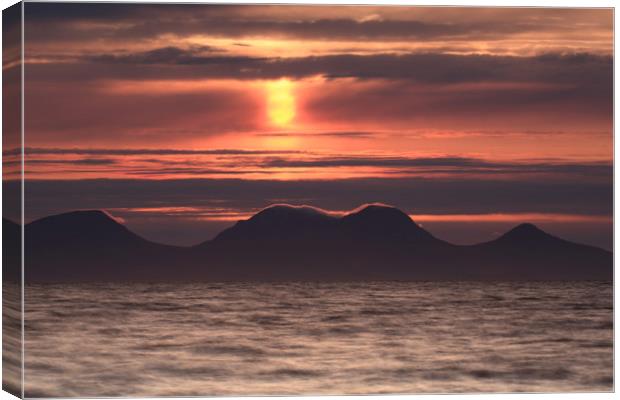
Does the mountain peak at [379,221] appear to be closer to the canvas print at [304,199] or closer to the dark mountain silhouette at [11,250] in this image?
the canvas print at [304,199]

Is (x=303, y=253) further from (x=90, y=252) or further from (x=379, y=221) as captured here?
(x=90, y=252)

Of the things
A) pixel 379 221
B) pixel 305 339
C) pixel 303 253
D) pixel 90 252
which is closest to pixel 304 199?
pixel 303 253

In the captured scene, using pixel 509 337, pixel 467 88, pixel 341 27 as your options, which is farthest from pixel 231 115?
pixel 509 337

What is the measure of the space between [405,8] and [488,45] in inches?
23.2

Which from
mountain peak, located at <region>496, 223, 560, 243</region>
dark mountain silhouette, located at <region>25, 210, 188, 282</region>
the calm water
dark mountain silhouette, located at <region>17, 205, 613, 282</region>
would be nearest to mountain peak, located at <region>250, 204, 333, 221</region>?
dark mountain silhouette, located at <region>17, 205, 613, 282</region>

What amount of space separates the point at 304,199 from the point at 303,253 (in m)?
0.35

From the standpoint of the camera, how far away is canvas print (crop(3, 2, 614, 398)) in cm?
788

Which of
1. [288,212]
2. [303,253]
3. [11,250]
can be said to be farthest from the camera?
[303,253]

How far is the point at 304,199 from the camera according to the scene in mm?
8078

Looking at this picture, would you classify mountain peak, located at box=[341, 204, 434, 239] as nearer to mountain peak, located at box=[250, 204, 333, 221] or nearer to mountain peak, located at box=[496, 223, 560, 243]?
mountain peak, located at box=[250, 204, 333, 221]

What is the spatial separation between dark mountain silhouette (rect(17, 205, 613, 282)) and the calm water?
9cm

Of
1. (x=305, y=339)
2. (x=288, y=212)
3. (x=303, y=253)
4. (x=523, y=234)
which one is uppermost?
(x=288, y=212)

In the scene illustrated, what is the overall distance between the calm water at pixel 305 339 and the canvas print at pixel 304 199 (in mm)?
14

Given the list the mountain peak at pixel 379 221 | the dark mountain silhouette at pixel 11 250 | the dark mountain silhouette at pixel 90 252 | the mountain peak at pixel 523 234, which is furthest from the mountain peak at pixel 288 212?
the dark mountain silhouette at pixel 11 250
